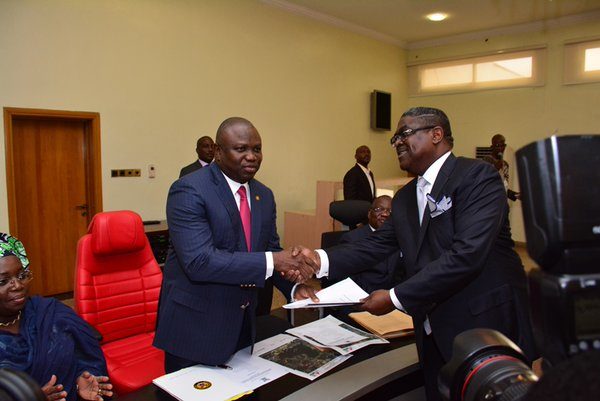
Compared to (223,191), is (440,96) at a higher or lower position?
higher

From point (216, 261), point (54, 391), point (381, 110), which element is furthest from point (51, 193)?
point (381, 110)

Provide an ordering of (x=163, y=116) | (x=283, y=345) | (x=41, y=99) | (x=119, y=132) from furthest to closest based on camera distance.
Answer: (x=163, y=116) → (x=119, y=132) → (x=41, y=99) → (x=283, y=345)

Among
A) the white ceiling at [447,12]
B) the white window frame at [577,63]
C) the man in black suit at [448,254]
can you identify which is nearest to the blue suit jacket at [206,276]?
the man in black suit at [448,254]

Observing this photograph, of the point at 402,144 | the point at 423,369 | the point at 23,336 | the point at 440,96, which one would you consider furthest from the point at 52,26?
the point at 440,96

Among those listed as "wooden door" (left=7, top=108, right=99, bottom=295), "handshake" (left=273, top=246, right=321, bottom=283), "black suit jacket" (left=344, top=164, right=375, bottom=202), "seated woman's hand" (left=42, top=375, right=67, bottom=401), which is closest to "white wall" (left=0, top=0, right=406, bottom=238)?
"wooden door" (left=7, top=108, right=99, bottom=295)

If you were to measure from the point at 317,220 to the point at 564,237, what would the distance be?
5.62 m

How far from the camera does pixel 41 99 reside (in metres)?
4.75

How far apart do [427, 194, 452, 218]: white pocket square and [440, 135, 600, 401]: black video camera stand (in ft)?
3.84

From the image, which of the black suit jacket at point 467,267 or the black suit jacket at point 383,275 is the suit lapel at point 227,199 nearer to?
the black suit jacket at point 467,267

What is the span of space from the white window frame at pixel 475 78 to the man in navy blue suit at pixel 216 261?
758cm

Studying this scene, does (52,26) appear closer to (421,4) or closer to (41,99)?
(41,99)

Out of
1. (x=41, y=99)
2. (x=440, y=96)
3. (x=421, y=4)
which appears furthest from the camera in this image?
(x=440, y=96)

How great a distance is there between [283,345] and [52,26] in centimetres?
439

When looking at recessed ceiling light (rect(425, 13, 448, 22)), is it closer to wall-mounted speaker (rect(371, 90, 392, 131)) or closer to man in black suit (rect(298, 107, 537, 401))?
wall-mounted speaker (rect(371, 90, 392, 131))
